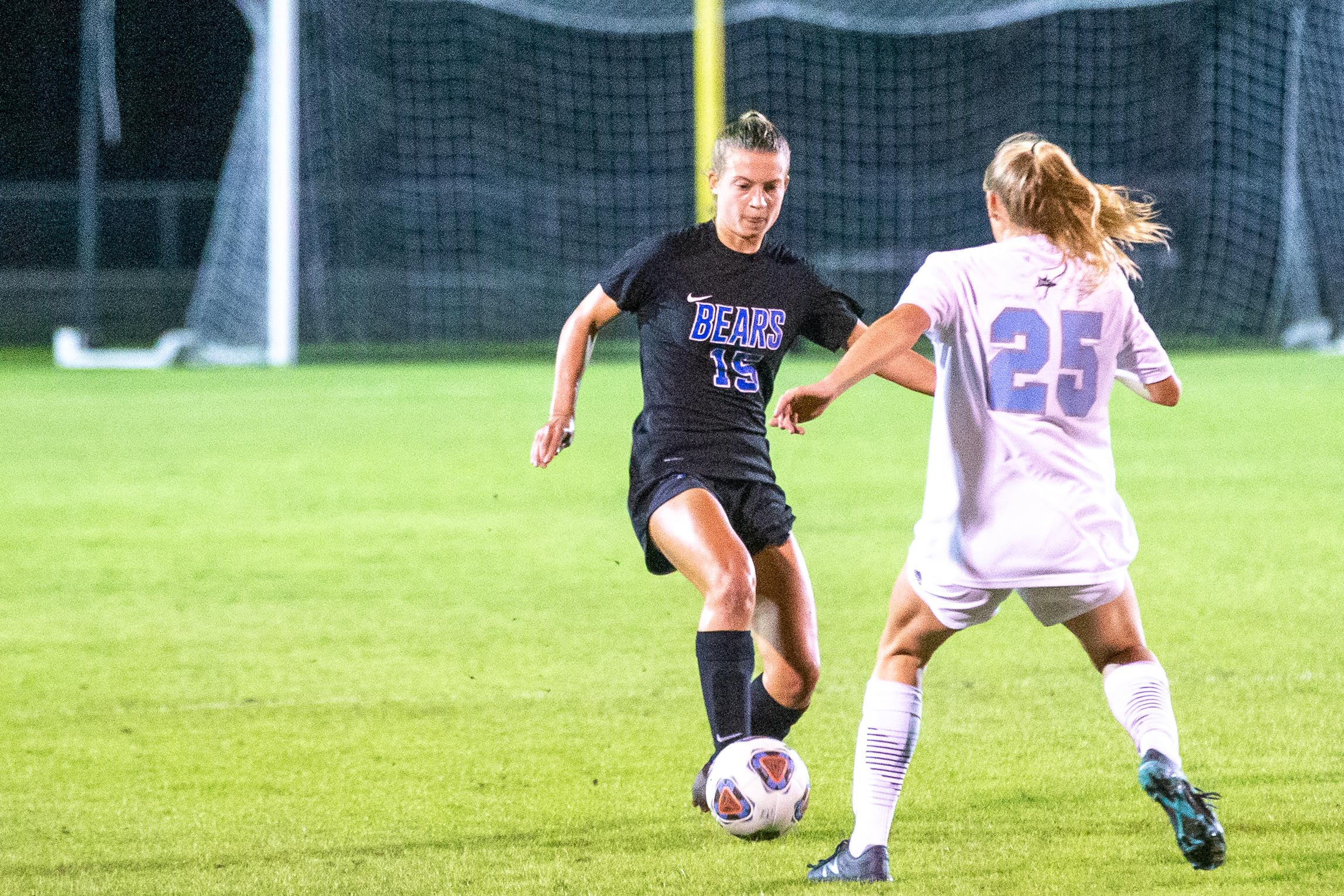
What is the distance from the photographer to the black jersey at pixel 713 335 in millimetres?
4527

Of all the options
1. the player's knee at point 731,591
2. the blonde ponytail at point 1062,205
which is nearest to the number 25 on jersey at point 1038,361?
the blonde ponytail at point 1062,205

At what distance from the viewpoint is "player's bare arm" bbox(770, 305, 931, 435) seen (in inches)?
140

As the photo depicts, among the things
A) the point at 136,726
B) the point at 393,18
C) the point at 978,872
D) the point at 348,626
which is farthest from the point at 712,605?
the point at 393,18

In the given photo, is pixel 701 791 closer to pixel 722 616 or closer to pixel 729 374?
pixel 722 616

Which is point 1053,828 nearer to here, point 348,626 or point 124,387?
point 348,626

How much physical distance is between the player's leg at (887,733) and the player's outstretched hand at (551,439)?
110cm

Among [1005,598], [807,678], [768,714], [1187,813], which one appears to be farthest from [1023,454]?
[768,714]

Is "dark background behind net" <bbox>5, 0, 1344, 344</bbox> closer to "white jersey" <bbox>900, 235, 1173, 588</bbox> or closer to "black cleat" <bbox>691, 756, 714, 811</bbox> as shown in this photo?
"black cleat" <bbox>691, 756, 714, 811</bbox>

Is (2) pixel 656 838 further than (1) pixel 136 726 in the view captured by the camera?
No

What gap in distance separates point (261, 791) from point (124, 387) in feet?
45.7

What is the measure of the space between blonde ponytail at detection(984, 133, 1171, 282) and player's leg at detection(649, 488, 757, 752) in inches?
40.9

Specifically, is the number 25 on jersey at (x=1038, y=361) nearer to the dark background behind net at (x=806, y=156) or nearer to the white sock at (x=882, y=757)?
the white sock at (x=882, y=757)

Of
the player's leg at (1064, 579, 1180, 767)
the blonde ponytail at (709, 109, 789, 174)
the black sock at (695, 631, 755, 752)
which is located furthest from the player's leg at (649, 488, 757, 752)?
the blonde ponytail at (709, 109, 789, 174)

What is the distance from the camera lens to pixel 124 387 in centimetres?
1778
